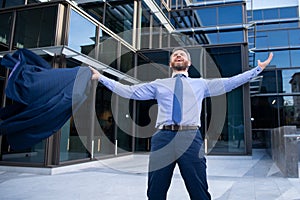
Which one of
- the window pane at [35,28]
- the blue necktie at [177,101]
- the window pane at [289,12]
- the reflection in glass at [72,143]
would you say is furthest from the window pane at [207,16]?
the blue necktie at [177,101]

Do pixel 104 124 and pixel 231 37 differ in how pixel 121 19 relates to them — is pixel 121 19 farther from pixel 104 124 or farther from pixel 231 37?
pixel 231 37

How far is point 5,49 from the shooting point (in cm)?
623

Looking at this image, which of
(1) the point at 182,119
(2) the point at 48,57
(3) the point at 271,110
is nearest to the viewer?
(1) the point at 182,119

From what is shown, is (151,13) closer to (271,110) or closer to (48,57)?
(48,57)

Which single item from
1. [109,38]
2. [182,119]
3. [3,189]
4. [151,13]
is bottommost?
[3,189]

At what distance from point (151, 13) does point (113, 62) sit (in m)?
4.48

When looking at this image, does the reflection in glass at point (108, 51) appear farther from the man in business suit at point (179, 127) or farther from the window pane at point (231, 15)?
the window pane at point (231, 15)

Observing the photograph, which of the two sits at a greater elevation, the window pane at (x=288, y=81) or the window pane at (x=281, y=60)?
the window pane at (x=281, y=60)

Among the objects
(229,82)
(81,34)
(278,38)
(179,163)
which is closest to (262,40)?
(278,38)

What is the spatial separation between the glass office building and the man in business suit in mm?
4026

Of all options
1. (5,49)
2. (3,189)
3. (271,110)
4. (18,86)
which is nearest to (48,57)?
(5,49)

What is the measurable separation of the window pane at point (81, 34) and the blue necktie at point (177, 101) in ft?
15.0

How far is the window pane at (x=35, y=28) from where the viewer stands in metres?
5.87

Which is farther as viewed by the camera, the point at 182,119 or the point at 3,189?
the point at 3,189
